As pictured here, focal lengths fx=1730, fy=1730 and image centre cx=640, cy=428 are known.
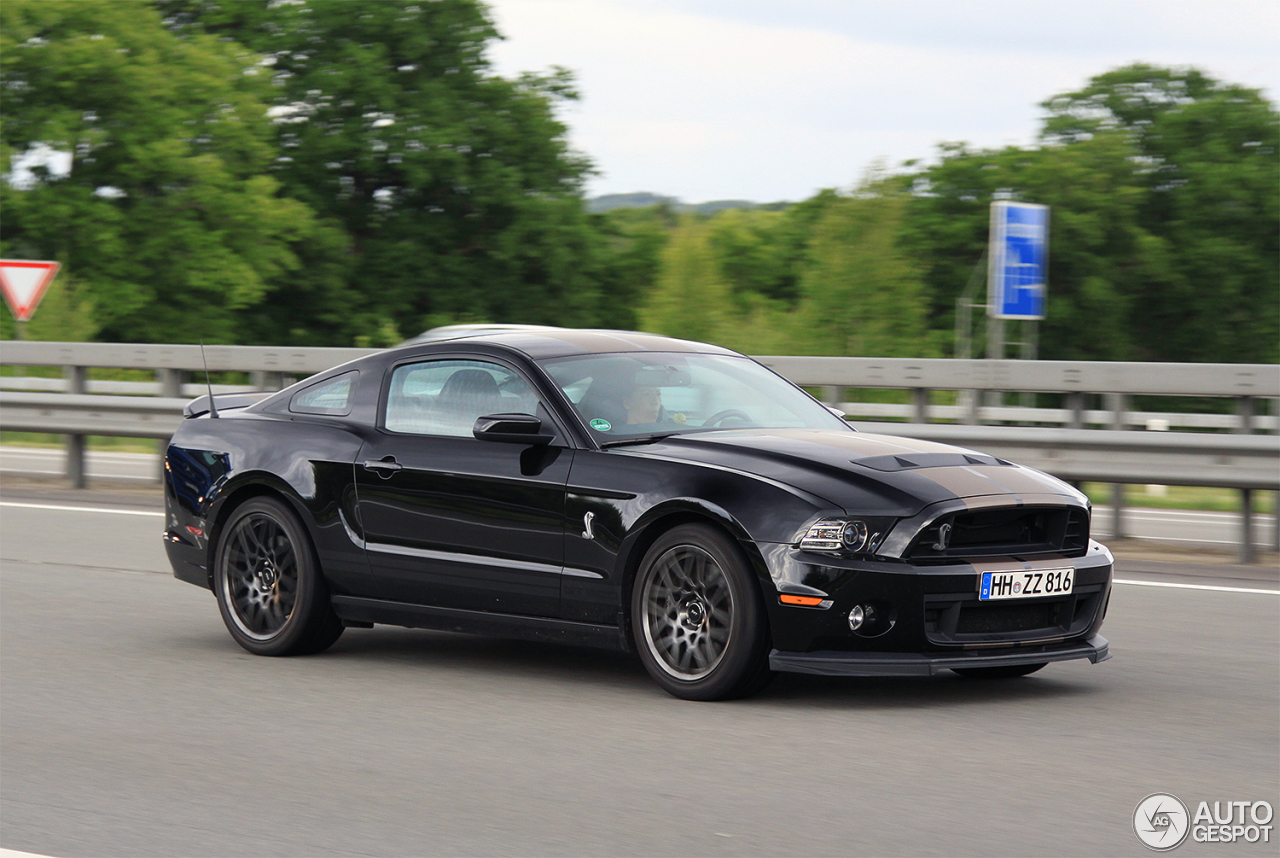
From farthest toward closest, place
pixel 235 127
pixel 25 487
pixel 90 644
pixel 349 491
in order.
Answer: pixel 235 127 → pixel 25 487 → pixel 90 644 → pixel 349 491

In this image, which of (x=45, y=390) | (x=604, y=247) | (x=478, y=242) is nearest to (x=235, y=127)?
(x=478, y=242)

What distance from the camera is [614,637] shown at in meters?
6.48

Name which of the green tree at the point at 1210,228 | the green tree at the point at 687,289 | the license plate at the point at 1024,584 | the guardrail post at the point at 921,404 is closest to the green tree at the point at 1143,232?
the green tree at the point at 1210,228

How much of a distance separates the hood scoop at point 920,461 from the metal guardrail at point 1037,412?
4219mm

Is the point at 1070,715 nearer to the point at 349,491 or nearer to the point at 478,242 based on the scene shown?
the point at 349,491

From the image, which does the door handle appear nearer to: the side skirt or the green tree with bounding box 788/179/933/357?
the side skirt

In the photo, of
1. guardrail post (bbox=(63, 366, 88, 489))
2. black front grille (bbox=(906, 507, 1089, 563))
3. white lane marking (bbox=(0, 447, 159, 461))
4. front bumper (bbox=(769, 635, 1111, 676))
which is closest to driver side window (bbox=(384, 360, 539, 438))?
front bumper (bbox=(769, 635, 1111, 676))

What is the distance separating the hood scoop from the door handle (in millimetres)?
2007

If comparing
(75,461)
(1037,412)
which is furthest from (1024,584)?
(75,461)

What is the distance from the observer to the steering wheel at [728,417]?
6977mm

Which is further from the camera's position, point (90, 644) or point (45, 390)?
point (45, 390)

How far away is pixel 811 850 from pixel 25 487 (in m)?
12.5

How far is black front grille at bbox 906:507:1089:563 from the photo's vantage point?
6008 mm

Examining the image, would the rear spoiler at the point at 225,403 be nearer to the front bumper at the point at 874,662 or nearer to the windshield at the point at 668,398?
the windshield at the point at 668,398
